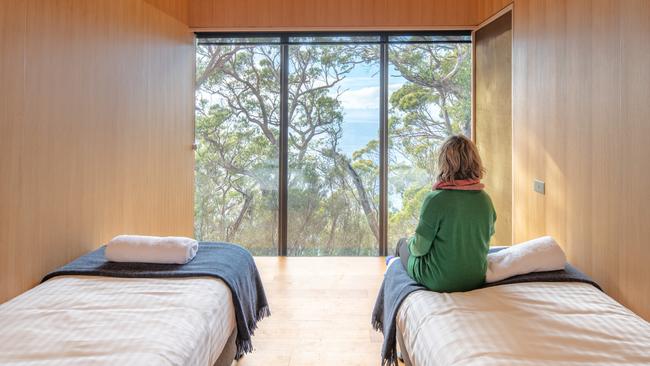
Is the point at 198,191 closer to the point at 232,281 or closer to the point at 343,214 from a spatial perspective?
the point at 343,214

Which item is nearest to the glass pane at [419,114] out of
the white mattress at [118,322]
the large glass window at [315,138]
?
the large glass window at [315,138]

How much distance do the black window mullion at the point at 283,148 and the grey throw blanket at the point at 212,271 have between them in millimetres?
1841

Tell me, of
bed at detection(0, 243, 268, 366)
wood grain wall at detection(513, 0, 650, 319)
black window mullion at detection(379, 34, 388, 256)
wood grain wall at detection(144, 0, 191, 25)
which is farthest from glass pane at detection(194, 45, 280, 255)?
wood grain wall at detection(513, 0, 650, 319)

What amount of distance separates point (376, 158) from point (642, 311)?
2.51 meters

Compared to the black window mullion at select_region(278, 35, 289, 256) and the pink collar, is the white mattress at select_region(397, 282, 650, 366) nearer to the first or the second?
the pink collar

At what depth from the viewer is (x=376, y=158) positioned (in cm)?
407

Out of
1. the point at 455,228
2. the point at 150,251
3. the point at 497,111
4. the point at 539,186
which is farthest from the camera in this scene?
the point at 497,111

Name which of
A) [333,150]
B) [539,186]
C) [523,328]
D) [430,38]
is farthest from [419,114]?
[523,328]

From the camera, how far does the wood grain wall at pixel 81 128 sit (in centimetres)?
185

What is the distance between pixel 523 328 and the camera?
1.45 metres

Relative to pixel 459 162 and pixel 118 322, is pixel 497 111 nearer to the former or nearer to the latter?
pixel 459 162

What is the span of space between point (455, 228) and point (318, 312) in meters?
1.30

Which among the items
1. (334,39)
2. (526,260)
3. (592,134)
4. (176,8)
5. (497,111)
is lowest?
(526,260)

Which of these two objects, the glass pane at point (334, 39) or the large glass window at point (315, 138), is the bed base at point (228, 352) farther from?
the glass pane at point (334, 39)
